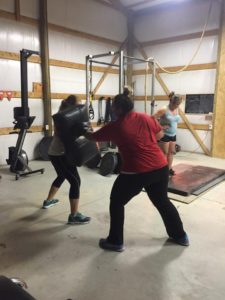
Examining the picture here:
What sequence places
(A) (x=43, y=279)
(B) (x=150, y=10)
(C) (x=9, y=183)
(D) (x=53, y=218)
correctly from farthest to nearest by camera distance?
(B) (x=150, y=10)
(C) (x=9, y=183)
(D) (x=53, y=218)
(A) (x=43, y=279)

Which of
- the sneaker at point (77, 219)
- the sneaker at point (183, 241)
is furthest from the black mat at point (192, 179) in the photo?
the sneaker at point (77, 219)

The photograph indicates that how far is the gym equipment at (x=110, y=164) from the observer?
4945mm

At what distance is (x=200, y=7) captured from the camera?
21.9 ft

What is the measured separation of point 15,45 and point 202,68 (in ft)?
14.4

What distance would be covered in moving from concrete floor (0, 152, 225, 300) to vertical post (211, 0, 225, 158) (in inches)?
123

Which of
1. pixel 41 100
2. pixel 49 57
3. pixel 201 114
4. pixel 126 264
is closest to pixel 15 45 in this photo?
pixel 49 57

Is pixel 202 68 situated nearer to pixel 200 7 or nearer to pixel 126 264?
pixel 200 7

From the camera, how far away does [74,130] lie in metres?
2.42

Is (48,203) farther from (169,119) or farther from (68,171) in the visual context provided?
(169,119)

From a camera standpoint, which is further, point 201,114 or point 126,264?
point 201,114

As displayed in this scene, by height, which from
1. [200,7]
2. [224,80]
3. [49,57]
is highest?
[200,7]

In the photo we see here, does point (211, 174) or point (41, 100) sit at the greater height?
point (41, 100)

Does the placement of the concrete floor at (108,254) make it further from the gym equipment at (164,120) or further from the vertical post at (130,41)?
the vertical post at (130,41)

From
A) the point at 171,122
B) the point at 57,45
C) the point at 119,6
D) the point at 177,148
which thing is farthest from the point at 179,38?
the point at 171,122
